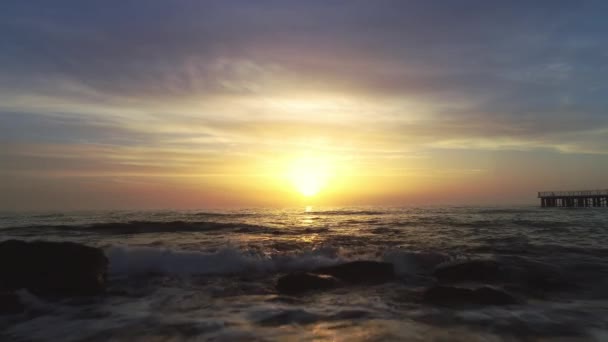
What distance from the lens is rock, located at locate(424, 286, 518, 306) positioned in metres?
8.16

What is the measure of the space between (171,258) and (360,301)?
321 inches

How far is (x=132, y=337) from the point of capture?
20.5 ft

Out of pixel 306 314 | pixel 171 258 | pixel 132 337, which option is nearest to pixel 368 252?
pixel 171 258

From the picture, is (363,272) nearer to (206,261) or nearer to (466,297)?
(466,297)

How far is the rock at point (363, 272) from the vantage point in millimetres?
10859

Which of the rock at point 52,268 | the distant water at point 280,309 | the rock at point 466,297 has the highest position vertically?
the rock at point 52,268

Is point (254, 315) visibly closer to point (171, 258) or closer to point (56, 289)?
point (56, 289)

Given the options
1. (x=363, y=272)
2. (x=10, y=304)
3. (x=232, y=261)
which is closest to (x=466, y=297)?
(x=363, y=272)

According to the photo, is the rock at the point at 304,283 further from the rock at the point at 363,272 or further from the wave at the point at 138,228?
the wave at the point at 138,228

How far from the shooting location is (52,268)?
999cm

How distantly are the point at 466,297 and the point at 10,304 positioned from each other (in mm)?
9397

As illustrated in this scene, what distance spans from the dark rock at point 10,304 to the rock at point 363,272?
7.02m

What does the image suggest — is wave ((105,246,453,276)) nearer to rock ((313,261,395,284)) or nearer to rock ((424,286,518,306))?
rock ((313,261,395,284))

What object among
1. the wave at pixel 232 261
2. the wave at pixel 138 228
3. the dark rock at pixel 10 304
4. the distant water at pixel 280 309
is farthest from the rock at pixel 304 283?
the wave at pixel 138 228
